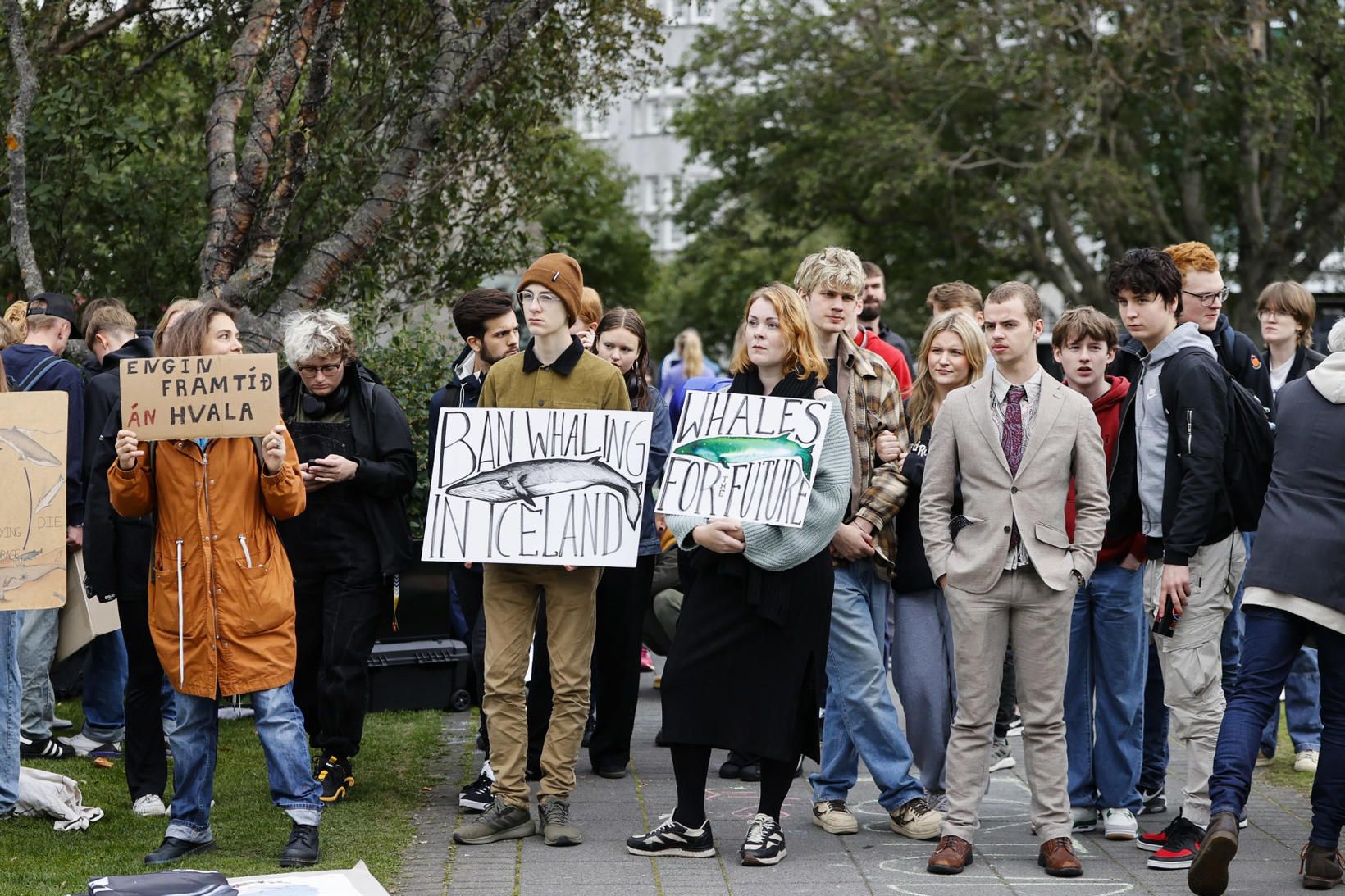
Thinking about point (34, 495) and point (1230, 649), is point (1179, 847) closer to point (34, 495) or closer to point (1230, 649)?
point (1230, 649)

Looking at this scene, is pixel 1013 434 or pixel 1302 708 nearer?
pixel 1013 434

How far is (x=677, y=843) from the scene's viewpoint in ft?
19.5

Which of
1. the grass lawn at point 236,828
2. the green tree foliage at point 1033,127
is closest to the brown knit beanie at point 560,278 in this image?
the grass lawn at point 236,828

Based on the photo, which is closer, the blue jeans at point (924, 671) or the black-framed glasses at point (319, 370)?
the blue jeans at point (924, 671)

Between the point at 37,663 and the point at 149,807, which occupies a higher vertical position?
the point at 37,663

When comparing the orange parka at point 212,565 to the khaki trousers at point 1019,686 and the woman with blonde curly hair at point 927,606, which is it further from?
the khaki trousers at point 1019,686

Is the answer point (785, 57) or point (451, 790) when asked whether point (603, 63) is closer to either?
point (451, 790)

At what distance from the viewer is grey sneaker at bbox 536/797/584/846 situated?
6.10 m

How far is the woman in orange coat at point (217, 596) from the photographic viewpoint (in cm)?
564

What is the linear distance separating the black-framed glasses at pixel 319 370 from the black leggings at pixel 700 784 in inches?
81.7

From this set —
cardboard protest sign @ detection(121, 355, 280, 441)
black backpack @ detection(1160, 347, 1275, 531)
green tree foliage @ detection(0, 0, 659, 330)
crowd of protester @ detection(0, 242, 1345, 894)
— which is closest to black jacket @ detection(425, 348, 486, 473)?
crowd of protester @ detection(0, 242, 1345, 894)

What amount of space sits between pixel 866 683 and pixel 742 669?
69 centimetres

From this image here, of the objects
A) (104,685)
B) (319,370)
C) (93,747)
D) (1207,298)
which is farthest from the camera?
(104,685)

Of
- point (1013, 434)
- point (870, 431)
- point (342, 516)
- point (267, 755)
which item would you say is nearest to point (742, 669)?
point (870, 431)
